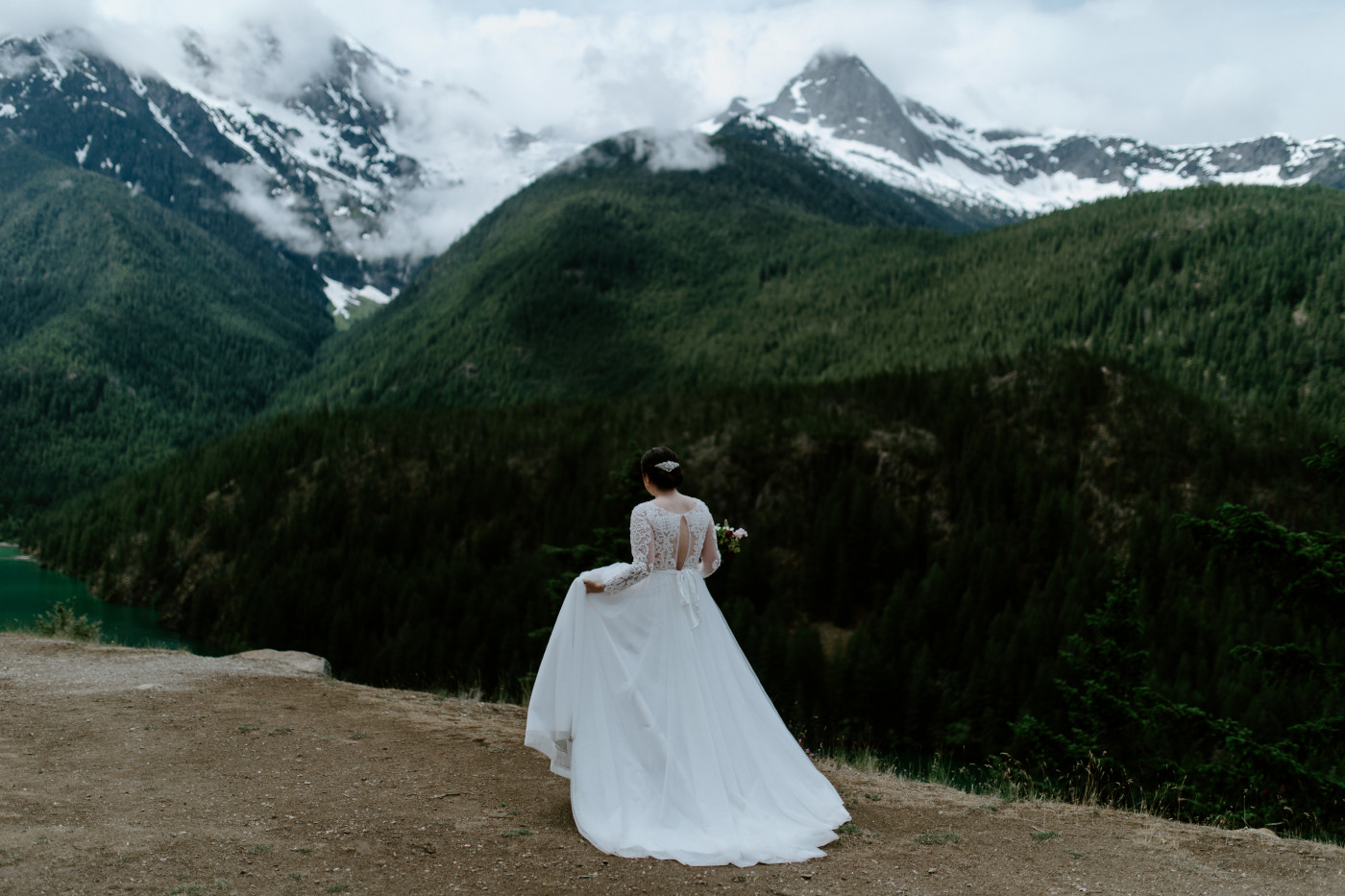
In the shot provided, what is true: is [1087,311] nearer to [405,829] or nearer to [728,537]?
[728,537]

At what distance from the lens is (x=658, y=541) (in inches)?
368

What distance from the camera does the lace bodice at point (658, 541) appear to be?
9.23 meters

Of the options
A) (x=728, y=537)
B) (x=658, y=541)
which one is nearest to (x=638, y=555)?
(x=658, y=541)

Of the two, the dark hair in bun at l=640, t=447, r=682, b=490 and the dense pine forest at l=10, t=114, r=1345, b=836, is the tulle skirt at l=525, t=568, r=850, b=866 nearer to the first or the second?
the dark hair in bun at l=640, t=447, r=682, b=490

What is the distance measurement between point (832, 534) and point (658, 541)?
63190 mm

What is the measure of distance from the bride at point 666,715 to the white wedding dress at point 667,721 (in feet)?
0.04

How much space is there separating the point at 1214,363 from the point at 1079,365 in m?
67.6

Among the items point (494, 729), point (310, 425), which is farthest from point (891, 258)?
point (494, 729)

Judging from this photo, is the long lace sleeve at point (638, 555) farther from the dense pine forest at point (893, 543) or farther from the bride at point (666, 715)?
the dense pine forest at point (893, 543)

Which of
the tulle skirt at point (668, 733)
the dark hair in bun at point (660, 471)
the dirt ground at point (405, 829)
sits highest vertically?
the dark hair in bun at point (660, 471)

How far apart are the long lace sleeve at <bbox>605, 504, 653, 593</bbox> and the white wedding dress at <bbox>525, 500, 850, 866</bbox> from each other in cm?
1

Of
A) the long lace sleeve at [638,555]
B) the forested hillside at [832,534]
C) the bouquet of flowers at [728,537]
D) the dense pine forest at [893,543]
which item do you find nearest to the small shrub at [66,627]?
the dense pine forest at [893,543]

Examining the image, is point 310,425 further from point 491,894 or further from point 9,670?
point 491,894

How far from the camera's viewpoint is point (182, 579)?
280 feet
